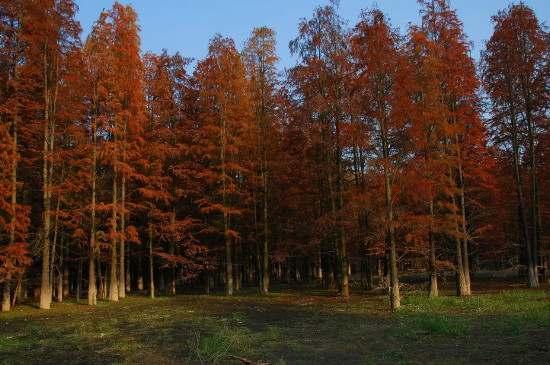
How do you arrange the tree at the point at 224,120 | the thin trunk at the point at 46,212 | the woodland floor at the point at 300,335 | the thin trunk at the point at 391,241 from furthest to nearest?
the tree at the point at 224,120 → the thin trunk at the point at 46,212 → the thin trunk at the point at 391,241 → the woodland floor at the point at 300,335

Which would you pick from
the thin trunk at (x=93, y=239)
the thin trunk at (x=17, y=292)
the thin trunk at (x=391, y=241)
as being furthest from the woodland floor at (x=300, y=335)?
the thin trunk at (x=93, y=239)

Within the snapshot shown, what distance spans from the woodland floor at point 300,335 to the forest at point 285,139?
3502 mm

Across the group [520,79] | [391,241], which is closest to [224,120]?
[391,241]

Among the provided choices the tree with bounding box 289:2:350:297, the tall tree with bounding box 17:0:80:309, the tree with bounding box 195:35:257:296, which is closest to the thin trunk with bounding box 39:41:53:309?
the tall tree with bounding box 17:0:80:309

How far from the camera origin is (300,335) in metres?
13.0

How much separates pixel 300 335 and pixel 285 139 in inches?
855

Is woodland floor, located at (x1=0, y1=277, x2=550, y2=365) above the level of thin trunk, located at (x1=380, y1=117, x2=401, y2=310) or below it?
below

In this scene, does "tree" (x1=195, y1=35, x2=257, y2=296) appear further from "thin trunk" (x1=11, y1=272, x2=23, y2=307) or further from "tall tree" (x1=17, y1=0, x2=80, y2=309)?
"thin trunk" (x1=11, y1=272, x2=23, y2=307)

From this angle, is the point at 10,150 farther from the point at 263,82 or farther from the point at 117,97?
the point at 263,82

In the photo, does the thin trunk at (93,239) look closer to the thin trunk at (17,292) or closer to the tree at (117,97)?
the tree at (117,97)

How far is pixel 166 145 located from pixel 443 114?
60.6 feet

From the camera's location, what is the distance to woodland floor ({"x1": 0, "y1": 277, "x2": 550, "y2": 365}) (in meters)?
9.60

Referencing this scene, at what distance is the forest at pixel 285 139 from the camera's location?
20.1 meters

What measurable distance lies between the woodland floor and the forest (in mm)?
3502
